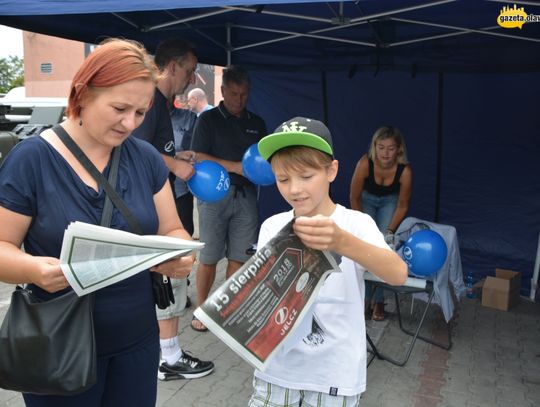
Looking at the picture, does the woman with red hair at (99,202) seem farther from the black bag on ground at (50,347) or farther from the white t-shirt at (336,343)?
the white t-shirt at (336,343)

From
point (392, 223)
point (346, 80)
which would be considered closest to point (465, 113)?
point (346, 80)

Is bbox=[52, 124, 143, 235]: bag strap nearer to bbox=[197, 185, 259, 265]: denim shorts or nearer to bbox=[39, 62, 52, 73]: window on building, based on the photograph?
bbox=[197, 185, 259, 265]: denim shorts

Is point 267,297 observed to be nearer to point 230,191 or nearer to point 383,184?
point 230,191

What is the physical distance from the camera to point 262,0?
244cm

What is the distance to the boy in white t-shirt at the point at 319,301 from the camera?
145cm

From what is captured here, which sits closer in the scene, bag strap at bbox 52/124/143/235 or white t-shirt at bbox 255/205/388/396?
bag strap at bbox 52/124/143/235

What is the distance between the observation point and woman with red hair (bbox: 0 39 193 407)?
1.31m

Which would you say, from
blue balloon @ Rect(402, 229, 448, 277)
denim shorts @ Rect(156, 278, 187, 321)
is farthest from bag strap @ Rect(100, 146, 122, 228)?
blue balloon @ Rect(402, 229, 448, 277)

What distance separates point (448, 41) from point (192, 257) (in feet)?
13.0

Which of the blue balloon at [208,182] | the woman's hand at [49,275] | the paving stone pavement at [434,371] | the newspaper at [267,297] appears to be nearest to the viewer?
the newspaper at [267,297]

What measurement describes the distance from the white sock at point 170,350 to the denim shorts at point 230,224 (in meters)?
0.84

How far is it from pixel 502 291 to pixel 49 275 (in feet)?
14.9

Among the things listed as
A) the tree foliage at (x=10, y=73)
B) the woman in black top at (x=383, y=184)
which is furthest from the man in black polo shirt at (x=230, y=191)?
the tree foliage at (x=10, y=73)

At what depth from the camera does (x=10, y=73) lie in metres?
41.2
